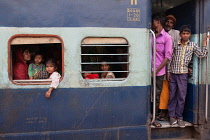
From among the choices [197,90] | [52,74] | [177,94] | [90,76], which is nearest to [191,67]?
[197,90]

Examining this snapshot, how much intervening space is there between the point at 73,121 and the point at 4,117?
2.84ft

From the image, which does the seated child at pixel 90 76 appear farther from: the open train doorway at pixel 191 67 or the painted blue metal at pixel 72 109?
the open train doorway at pixel 191 67

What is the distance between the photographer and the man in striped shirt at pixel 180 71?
324 centimetres

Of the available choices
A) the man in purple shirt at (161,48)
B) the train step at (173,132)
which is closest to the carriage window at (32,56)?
the man in purple shirt at (161,48)

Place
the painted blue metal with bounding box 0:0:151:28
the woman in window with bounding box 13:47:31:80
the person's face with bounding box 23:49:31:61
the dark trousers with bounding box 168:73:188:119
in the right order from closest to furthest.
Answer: the painted blue metal with bounding box 0:0:151:28
the woman in window with bounding box 13:47:31:80
the person's face with bounding box 23:49:31:61
the dark trousers with bounding box 168:73:188:119

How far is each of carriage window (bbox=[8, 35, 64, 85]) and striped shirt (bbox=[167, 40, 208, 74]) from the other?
1712 millimetres

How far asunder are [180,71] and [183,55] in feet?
0.81

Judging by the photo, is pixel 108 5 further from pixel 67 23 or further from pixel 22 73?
pixel 22 73

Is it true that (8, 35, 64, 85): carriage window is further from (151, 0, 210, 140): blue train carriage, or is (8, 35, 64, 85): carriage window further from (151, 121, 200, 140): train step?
(151, 0, 210, 140): blue train carriage

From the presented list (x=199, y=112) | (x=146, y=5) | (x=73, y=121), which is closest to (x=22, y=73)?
(x=73, y=121)

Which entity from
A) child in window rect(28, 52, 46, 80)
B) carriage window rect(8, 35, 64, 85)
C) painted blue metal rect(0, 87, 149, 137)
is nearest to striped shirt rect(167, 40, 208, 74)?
painted blue metal rect(0, 87, 149, 137)

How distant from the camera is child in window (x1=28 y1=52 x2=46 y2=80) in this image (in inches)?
117

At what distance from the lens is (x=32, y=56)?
308 cm

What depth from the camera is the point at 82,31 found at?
286 centimetres
